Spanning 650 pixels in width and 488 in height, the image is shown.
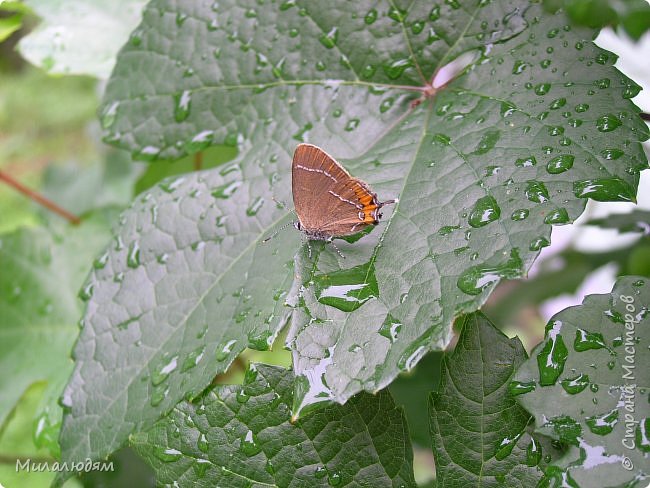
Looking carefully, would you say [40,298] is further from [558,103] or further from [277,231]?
[558,103]

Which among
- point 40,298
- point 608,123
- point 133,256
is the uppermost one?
point 608,123

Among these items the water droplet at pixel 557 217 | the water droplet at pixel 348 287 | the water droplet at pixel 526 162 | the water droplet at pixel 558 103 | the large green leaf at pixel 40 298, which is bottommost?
the large green leaf at pixel 40 298

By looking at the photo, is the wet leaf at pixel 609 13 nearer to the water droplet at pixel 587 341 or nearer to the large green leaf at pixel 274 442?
the water droplet at pixel 587 341

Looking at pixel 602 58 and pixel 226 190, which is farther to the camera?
pixel 226 190

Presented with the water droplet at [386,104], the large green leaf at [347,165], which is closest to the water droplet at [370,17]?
the large green leaf at [347,165]

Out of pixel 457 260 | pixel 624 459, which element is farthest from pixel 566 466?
pixel 457 260

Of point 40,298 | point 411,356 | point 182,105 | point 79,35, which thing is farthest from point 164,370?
point 79,35
